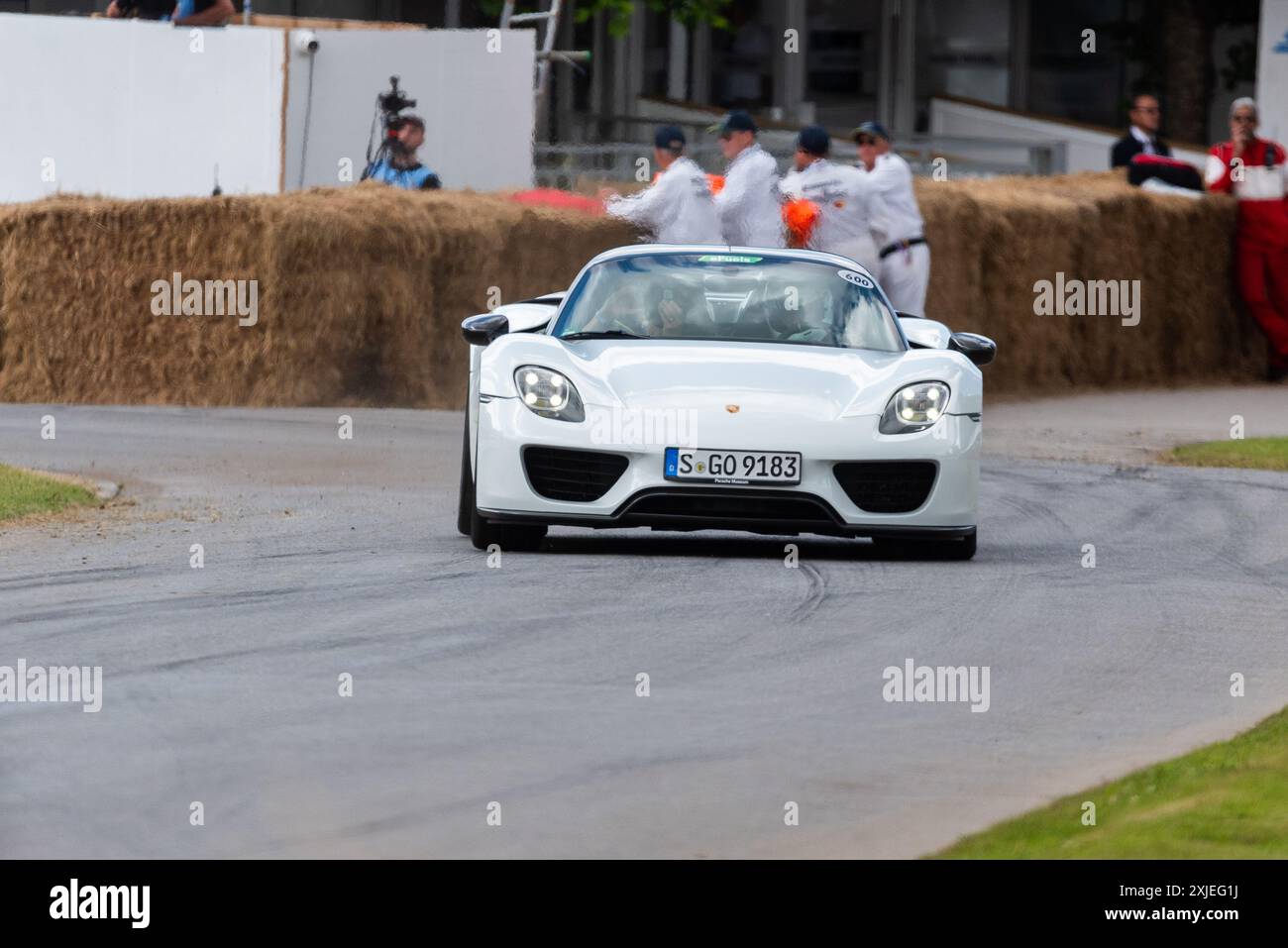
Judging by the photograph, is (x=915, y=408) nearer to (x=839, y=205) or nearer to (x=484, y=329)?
(x=484, y=329)

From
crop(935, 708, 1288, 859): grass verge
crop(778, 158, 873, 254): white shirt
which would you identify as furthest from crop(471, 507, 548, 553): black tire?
crop(778, 158, 873, 254): white shirt

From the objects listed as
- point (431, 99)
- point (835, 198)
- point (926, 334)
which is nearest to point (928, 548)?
point (926, 334)

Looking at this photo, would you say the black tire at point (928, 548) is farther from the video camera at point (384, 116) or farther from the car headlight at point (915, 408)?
the video camera at point (384, 116)

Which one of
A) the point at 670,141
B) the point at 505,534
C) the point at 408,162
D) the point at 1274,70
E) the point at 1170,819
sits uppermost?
the point at 1274,70

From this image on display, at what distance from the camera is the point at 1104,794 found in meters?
6.08

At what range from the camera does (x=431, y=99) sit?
832 inches

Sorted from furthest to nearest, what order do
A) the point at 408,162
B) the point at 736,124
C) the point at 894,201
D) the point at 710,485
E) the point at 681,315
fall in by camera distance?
1. the point at 408,162
2. the point at 894,201
3. the point at 736,124
4. the point at 681,315
5. the point at 710,485

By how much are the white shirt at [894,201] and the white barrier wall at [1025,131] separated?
16.5m

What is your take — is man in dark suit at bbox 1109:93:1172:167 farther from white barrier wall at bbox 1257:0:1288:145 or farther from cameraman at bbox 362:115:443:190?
cameraman at bbox 362:115:443:190

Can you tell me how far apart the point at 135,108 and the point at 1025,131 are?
63.7 feet

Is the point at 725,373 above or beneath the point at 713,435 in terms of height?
above

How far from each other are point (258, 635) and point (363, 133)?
13139 mm

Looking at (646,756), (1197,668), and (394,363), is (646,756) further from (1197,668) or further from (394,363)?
(394,363)
